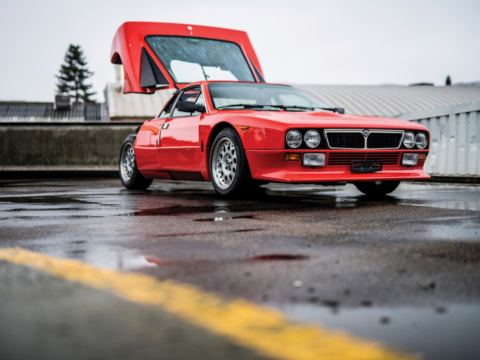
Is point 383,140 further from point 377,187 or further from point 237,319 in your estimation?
point 237,319

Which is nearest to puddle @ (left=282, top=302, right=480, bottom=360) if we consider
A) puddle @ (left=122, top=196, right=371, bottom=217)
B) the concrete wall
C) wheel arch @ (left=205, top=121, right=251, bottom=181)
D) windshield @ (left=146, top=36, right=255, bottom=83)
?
puddle @ (left=122, top=196, right=371, bottom=217)

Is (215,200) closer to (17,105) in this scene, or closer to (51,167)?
(51,167)

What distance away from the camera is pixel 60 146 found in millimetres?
14422

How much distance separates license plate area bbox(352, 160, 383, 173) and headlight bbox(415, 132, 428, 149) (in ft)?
2.11

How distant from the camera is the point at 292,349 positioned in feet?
5.95

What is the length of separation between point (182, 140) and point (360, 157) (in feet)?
7.70

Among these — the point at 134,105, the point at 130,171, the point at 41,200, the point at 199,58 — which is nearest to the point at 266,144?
the point at 41,200

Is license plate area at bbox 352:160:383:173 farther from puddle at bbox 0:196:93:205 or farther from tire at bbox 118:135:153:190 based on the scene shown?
tire at bbox 118:135:153:190

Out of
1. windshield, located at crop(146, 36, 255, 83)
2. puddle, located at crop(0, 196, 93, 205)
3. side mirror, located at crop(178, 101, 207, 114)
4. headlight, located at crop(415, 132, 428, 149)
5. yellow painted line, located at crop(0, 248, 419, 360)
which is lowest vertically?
puddle, located at crop(0, 196, 93, 205)

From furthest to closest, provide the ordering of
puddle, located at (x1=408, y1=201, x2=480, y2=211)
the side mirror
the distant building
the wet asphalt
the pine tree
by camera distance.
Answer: the pine tree
the distant building
the side mirror
puddle, located at (x1=408, y1=201, x2=480, y2=211)
the wet asphalt

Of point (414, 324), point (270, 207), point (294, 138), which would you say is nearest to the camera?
point (414, 324)

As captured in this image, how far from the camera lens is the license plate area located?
643cm

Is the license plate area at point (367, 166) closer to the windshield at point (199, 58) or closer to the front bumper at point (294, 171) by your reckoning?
the front bumper at point (294, 171)

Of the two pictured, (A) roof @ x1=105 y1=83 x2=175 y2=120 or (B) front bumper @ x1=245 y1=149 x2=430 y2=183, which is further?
(A) roof @ x1=105 y1=83 x2=175 y2=120
